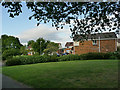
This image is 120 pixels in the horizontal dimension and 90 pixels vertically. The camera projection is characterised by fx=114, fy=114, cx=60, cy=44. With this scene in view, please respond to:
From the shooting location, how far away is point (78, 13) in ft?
16.7

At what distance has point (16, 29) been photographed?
5.36 metres

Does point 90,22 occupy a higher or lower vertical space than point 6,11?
lower

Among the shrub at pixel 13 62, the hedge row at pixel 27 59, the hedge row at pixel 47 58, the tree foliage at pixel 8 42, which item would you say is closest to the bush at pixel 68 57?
the hedge row at pixel 47 58

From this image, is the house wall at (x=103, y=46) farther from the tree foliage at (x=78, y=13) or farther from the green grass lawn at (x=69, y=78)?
the tree foliage at (x=78, y=13)

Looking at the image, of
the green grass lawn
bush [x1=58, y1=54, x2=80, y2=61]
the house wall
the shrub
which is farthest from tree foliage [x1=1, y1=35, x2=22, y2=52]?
the house wall

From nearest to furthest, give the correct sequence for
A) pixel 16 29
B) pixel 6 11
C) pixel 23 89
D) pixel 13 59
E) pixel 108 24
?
pixel 23 89 → pixel 6 11 → pixel 108 24 → pixel 16 29 → pixel 13 59

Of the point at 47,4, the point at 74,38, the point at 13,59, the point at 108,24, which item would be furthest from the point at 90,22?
the point at 13,59

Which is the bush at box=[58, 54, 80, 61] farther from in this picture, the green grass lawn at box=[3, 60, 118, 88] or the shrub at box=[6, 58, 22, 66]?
the green grass lawn at box=[3, 60, 118, 88]

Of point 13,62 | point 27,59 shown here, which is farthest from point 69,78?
point 27,59

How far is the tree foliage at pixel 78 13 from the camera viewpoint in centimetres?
459

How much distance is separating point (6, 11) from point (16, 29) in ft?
3.38

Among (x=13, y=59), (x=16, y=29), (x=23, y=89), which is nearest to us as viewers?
(x=23, y=89)

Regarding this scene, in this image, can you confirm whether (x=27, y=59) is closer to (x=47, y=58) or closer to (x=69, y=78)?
(x=47, y=58)

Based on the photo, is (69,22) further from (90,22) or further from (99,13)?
(99,13)
